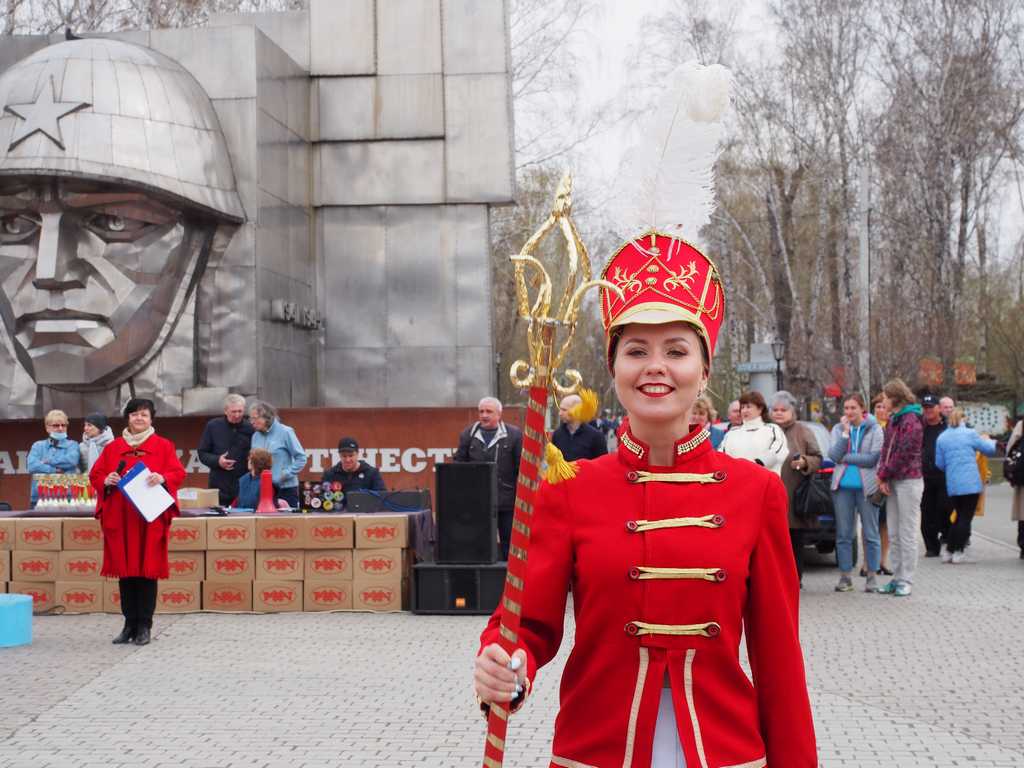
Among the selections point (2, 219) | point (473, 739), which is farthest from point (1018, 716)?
point (2, 219)

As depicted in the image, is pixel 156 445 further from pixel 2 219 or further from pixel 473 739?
pixel 2 219

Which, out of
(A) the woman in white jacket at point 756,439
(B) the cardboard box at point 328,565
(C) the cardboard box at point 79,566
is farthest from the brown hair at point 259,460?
(A) the woman in white jacket at point 756,439

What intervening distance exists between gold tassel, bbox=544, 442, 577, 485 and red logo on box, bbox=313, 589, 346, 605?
910 cm

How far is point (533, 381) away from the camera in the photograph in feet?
9.89

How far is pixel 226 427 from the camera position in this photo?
14.0m

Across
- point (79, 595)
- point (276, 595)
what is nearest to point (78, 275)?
point (79, 595)

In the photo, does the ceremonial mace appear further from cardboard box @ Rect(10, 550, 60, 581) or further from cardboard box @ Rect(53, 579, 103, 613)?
cardboard box @ Rect(10, 550, 60, 581)

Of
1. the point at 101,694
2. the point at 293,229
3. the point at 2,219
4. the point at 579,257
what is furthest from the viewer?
the point at 293,229

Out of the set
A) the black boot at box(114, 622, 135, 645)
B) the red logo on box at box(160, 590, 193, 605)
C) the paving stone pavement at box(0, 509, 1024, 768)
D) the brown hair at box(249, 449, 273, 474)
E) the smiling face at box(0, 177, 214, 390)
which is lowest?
the paving stone pavement at box(0, 509, 1024, 768)

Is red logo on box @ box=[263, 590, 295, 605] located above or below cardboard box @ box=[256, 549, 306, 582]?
below

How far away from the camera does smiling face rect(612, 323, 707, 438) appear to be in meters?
3.16

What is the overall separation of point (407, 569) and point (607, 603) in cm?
929

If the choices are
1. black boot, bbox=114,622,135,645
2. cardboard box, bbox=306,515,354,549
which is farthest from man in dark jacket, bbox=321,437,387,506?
black boot, bbox=114,622,135,645

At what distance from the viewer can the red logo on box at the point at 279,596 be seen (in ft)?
39.7
